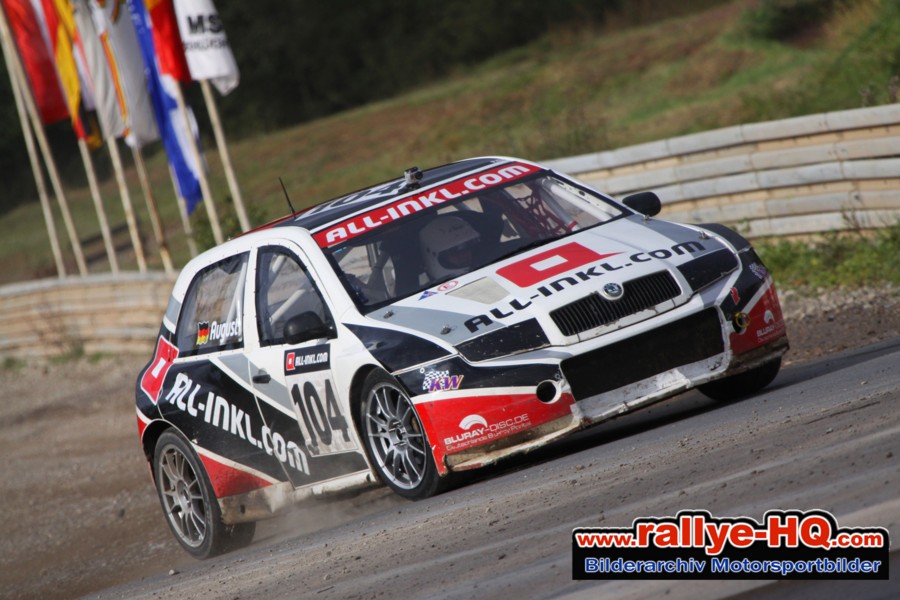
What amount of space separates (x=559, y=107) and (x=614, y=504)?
2493 centimetres

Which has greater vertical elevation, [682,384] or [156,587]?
[682,384]

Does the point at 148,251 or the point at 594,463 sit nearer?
the point at 594,463

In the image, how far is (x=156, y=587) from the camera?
7.18m

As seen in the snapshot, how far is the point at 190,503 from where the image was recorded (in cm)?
876

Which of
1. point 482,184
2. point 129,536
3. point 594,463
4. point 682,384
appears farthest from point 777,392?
point 129,536

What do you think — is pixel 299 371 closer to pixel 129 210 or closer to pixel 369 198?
pixel 369 198

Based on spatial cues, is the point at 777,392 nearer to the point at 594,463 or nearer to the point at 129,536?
the point at 594,463

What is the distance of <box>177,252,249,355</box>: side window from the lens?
846cm

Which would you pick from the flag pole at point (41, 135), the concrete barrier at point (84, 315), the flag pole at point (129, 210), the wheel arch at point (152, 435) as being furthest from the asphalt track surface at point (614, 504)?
the flag pole at point (41, 135)

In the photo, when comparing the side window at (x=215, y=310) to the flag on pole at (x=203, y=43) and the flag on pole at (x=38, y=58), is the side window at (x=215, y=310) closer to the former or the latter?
the flag on pole at (x=203, y=43)

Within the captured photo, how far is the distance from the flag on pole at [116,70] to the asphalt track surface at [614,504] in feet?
A: 54.7

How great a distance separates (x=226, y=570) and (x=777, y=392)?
3.09 m

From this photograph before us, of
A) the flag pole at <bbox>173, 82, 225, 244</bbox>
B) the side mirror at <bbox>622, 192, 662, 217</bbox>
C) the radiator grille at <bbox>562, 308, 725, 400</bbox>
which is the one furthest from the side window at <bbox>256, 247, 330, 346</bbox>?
the flag pole at <bbox>173, 82, 225, 244</bbox>

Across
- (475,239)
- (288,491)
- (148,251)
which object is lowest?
(148,251)
